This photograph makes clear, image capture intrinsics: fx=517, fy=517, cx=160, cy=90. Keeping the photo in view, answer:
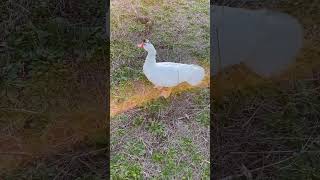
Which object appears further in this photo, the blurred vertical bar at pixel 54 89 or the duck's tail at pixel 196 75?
the blurred vertical bar at pixel 54 89

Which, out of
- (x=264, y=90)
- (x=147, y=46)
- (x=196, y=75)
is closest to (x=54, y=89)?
(x=147, y=46)

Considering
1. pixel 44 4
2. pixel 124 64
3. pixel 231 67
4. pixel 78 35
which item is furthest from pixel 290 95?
pixel 44 4

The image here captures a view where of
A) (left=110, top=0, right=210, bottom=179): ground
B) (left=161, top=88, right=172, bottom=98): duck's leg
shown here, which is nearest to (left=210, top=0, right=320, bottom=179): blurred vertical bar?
(left=110, top=0, right=210, bottom=179): ground

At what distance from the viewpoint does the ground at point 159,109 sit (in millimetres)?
2129

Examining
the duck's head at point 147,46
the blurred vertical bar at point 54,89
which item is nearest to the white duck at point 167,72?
the duck's head at point 147,46

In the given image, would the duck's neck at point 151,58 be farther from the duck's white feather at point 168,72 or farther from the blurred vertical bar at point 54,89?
the blurred vertical bar at point 54,89

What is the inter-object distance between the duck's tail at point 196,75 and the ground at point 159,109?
0.03m

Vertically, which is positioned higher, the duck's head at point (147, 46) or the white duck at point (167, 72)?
the duck's head at point (147, 46)

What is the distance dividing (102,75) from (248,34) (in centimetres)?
69

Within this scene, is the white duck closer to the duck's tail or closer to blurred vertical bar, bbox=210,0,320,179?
the duck's tail

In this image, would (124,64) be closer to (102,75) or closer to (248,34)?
(102,75)

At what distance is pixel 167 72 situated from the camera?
6.83 feet

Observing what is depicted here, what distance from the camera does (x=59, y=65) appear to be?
2.38 metres

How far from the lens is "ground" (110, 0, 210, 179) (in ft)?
6.98
